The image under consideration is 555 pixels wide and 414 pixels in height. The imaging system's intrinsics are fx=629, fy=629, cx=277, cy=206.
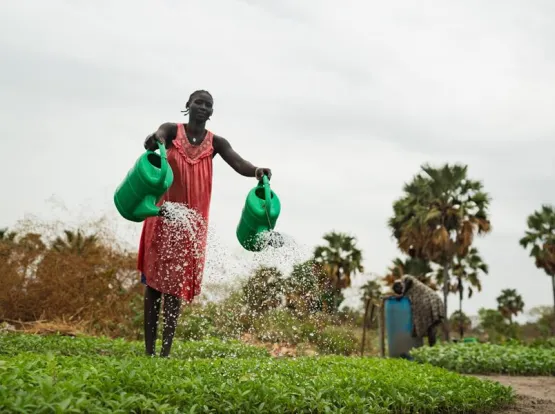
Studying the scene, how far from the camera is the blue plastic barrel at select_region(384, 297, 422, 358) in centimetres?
1091

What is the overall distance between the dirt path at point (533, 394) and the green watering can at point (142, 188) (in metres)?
3.39

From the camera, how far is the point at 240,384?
367 cm

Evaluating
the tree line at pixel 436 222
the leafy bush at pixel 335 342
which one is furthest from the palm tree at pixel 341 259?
the leafy bush at pixel 335 342

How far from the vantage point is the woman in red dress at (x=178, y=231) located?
15.0 feet

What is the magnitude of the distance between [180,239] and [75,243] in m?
7.91

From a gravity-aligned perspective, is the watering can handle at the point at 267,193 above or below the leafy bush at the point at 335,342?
above

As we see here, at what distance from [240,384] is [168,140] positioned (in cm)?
200

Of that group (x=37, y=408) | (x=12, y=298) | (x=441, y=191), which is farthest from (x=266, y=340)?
(x=441, y=191)

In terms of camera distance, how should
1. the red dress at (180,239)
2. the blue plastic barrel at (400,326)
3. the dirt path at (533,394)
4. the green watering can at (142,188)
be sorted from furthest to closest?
the blue plastic barrel at (400,326), the dirt path at (533,394), the red dress at (180,239), the green watering can at (142,188)

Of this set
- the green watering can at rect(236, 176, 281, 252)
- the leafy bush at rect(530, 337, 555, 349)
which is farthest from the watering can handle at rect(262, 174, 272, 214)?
the leafy bush at rect(530, 337, 555, 349)

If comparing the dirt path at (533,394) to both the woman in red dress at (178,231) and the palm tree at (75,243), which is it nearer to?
the woman in red dress at (178,231)

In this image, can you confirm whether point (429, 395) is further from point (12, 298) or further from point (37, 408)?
point (12, 298)

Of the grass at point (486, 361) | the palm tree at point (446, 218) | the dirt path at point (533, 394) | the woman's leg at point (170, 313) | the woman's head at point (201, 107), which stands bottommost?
the dirt path at point (533, 394)

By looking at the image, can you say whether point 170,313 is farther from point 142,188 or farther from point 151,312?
point 142,188
